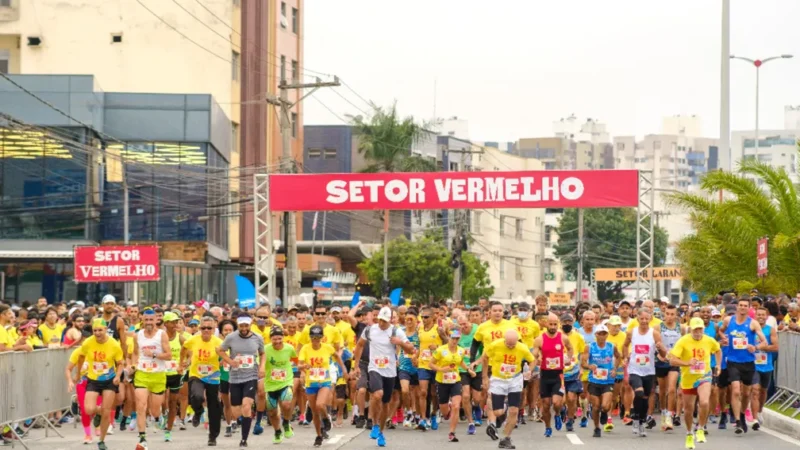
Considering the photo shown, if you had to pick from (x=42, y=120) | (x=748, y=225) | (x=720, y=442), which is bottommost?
(x=720, y=442)

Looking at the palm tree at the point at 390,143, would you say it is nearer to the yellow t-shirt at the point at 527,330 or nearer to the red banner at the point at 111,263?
the red banner at the point at 111,263

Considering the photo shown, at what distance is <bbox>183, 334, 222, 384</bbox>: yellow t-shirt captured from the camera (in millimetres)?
19609

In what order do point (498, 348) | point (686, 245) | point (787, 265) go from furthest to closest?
point (686, 245) < point (787, 265) < point (498, 348)

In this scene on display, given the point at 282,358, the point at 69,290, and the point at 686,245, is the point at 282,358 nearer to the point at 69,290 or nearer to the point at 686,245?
the point at 686,245

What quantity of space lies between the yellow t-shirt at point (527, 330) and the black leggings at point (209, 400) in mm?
4819

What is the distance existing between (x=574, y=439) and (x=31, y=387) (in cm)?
793

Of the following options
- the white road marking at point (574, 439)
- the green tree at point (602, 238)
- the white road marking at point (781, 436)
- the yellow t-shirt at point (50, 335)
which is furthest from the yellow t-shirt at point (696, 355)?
the green tree at point (602, 238)

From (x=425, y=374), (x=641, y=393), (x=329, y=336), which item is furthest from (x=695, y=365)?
(x=329, y=336)

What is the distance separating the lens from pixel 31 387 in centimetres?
1989

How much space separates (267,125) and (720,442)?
5526 cm

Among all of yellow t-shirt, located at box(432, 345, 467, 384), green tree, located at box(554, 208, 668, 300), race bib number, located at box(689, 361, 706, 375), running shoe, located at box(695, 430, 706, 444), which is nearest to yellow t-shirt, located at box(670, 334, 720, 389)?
race bib number, located at box(689, 361, 706, 375)

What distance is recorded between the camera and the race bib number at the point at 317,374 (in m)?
18.5

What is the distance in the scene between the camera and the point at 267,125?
72.4 m

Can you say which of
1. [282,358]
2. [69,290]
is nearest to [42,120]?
[69,290]
